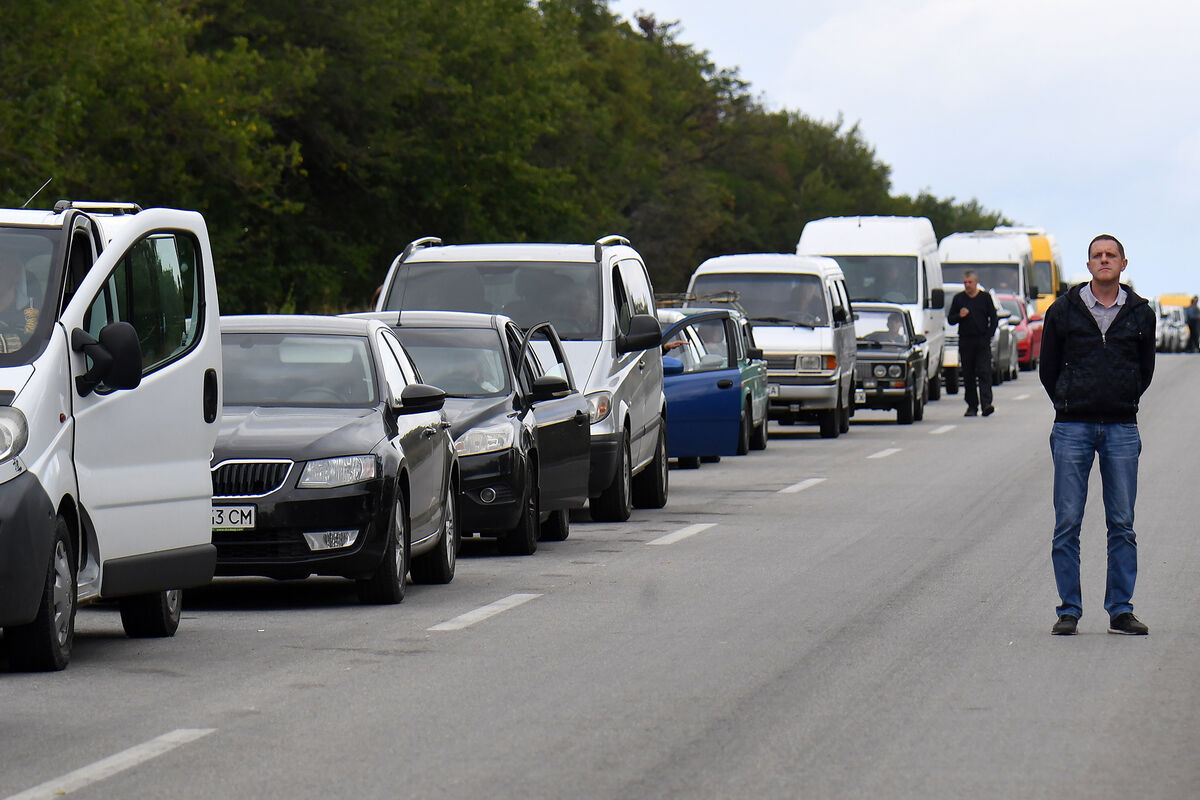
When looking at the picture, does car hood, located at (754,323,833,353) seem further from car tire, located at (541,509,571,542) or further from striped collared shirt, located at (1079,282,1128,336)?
striped collared shirt, located at (1079,282,1128,336)

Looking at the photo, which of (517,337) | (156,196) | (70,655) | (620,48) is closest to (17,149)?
(156,196)

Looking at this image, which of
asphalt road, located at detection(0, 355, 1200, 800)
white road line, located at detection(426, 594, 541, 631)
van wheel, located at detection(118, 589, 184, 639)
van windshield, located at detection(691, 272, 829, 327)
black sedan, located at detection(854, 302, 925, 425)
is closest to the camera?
asphalt road, located at detection(0, 355, 1200, 800)

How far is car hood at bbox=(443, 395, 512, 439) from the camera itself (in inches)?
534

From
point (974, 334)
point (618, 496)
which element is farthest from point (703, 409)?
point (974, 334)

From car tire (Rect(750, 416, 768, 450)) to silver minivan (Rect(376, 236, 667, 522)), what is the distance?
25.2ft

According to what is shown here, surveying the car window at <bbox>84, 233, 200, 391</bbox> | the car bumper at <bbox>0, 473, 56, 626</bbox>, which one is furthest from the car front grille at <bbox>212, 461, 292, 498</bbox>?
the car bumper at <bbox>0, 473, 56, 626</bbox>

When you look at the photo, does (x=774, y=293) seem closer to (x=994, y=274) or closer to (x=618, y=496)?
(x=618, y=496)

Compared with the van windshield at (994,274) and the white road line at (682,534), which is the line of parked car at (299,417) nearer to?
the white road line at (682,534)

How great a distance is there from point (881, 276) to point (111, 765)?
31.1 metres

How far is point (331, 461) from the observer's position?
36.5ft

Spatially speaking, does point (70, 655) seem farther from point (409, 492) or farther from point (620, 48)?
point (620, 48)

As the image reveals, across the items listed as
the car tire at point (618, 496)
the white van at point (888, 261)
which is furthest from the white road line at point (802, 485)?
the white van at point (888, 261)

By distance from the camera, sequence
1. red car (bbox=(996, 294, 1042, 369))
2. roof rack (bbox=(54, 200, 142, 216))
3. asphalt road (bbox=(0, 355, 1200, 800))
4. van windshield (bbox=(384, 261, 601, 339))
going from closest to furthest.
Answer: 1. asphalt road (bbox=(0, 355, 1200, 800))
2. roof rack (bbox=(54, 200, 142, 216))
3. van windshield (bbox=(384, 261, 601, 339))
4. red car (bbox=(996, 294, 1042, 369))

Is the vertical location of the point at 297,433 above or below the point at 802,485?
above
